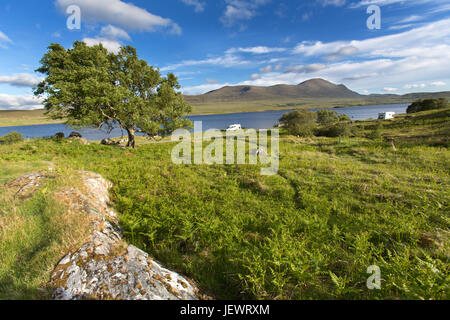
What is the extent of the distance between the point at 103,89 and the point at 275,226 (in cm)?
1910

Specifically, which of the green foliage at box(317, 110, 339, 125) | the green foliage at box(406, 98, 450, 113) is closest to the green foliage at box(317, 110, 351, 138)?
the green foliage at box(317, 110, 339, 125)

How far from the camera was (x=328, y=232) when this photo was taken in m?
6.04

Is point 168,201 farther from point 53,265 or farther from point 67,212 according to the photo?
point 53,265

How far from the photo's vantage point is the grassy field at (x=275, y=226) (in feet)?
12.7

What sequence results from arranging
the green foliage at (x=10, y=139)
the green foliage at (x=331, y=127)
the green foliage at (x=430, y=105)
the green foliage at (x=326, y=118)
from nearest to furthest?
1. the green foliage at (x=10, y=139)
2. the green foliage at (x=331, y=127)
3. the green foliage at (x=326, y=118)
4. the green foliage at (x=430, y=105)

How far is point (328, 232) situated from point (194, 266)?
4.63m

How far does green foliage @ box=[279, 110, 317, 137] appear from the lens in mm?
40531

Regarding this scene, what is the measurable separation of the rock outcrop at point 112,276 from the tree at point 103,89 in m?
16.2

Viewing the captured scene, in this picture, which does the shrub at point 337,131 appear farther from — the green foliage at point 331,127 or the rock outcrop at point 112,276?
the rock outcrop at point 112,276

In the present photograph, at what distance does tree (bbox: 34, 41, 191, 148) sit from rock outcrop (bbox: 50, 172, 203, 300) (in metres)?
16.2

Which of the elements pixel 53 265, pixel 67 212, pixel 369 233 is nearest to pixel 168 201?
pixel 67 212

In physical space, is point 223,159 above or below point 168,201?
above

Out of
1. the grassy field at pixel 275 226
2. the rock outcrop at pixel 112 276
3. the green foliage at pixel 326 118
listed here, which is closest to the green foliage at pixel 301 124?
Answer: the green foliage at pixel 326 118

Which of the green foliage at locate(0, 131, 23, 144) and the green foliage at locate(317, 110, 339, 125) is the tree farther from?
the green foliage at locate(317, 110, 339, 125)
